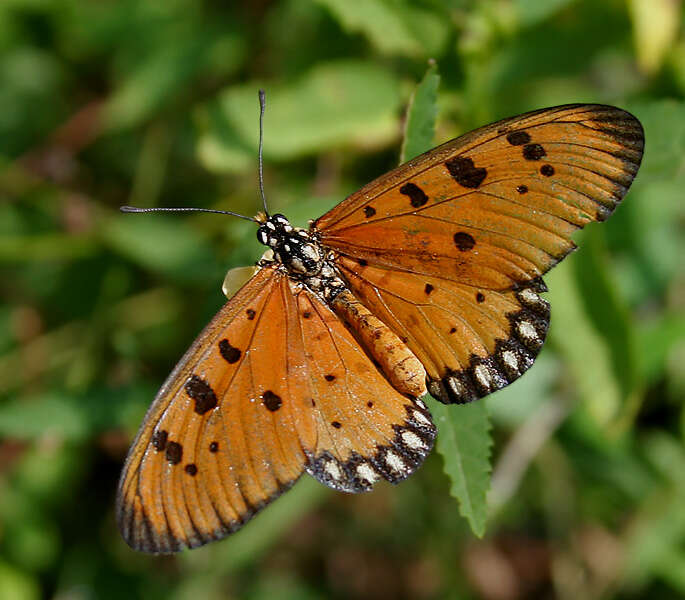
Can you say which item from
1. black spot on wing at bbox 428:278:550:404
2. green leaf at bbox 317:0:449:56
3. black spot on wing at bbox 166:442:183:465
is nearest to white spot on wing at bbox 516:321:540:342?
black spot on wing at bbox 428:278:550:404

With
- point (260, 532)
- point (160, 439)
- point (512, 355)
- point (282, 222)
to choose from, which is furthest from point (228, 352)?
point (260, 532)

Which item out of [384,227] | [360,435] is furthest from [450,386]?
[384,227]

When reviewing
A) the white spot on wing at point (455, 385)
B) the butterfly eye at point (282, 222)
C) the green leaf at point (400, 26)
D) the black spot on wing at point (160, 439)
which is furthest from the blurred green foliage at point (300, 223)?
the white spot on wing at point (455, 385)

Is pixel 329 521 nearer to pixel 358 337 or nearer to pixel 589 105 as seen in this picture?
pixel 358 337

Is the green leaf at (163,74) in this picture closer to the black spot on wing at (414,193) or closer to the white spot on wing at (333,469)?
the black spot on wing at (414,193)

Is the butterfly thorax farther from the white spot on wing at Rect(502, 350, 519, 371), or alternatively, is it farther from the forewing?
the white spot on wing at Rect(502, 350, 519, 371)

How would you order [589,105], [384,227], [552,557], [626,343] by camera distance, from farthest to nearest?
[552,557] → [626,343] → [384,227] → [589,105]
